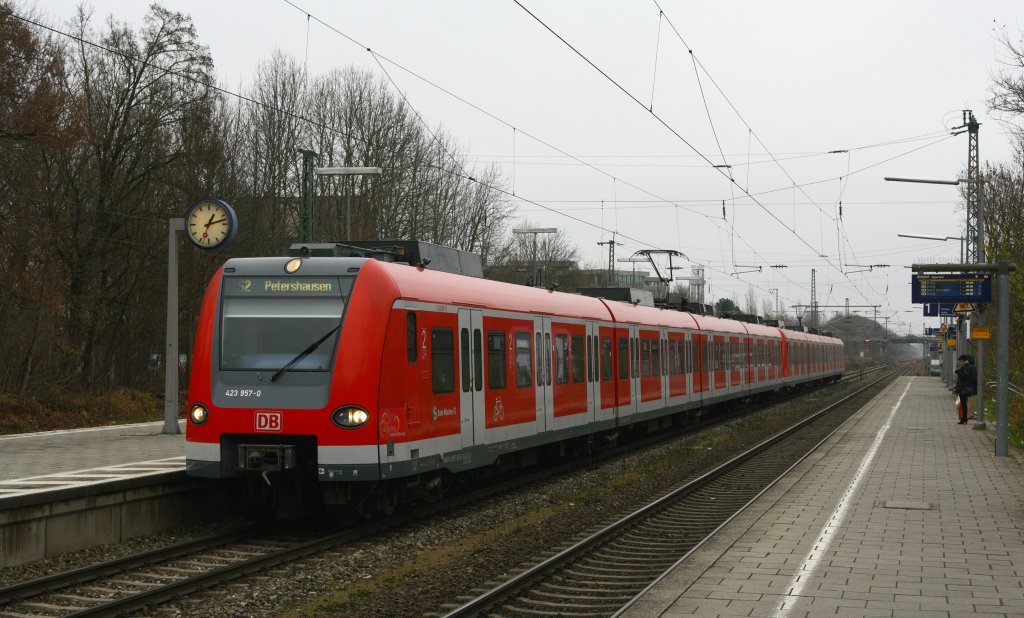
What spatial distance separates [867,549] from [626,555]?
7.36 ft

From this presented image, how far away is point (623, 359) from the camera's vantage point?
2186 centimetres

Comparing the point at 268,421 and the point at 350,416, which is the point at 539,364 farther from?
the point at 268,421

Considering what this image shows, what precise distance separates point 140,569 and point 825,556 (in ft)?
19.6

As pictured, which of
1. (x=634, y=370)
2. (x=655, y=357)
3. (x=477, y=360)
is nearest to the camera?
(x=477, y=360)

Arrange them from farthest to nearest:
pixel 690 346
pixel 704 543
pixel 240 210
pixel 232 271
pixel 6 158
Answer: pixel 240 210 < pixel 690 346 < pixel 6 158 < pixel 232 271 < pixel 704 543

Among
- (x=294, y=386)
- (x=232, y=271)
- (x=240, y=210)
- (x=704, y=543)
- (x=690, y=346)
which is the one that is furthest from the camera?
(x=240, y=210)

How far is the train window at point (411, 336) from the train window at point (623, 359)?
9.70 meters

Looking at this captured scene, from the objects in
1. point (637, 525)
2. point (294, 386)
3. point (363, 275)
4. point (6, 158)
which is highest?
point (6, 158)

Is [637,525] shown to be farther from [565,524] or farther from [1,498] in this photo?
[1,498]

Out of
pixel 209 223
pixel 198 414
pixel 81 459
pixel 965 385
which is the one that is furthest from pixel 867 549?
pixel 965 385

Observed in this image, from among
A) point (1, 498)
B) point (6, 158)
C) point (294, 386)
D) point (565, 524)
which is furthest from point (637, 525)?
point (6, 158)

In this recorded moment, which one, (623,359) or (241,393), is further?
(623,359)

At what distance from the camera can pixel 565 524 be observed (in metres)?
12.7

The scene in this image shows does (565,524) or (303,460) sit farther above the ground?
(303,460)
